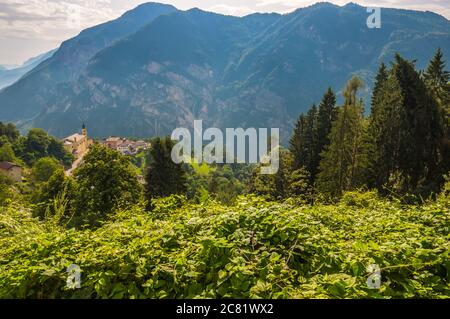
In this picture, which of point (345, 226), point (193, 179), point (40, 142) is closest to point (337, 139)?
point (345, 226)

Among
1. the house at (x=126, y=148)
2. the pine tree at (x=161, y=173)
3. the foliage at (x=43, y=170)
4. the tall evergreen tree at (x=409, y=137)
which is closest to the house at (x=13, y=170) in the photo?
the foliage at (x=43, y=170)

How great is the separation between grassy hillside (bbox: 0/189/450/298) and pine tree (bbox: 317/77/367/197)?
26.8m

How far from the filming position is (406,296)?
3418mm

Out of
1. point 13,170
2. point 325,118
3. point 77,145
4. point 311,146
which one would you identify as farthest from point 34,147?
point 325,118

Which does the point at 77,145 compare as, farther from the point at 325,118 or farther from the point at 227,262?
the point at 227,262

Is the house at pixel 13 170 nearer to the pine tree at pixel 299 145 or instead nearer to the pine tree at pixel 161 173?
the pine tree at pixel 161 173

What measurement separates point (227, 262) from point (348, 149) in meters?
29.1

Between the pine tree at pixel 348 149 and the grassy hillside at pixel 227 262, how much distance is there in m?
26.8

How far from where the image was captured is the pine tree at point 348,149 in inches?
1200

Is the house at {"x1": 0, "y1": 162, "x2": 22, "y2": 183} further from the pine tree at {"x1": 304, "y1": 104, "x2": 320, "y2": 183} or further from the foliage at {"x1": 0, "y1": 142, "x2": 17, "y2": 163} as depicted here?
the pine tree at {"x1": 304, "y1": 104, "x2": 320, "y2": 183}

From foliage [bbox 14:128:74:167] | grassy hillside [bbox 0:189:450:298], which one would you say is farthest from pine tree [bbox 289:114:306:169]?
foliage [bbox 14:128:74:167]

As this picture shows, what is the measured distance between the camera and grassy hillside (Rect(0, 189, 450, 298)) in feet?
11.5

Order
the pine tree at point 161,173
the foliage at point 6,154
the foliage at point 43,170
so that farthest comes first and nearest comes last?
the foliage at point 6,154, the foliage at point 43,170, the pine tree at point 161,173
